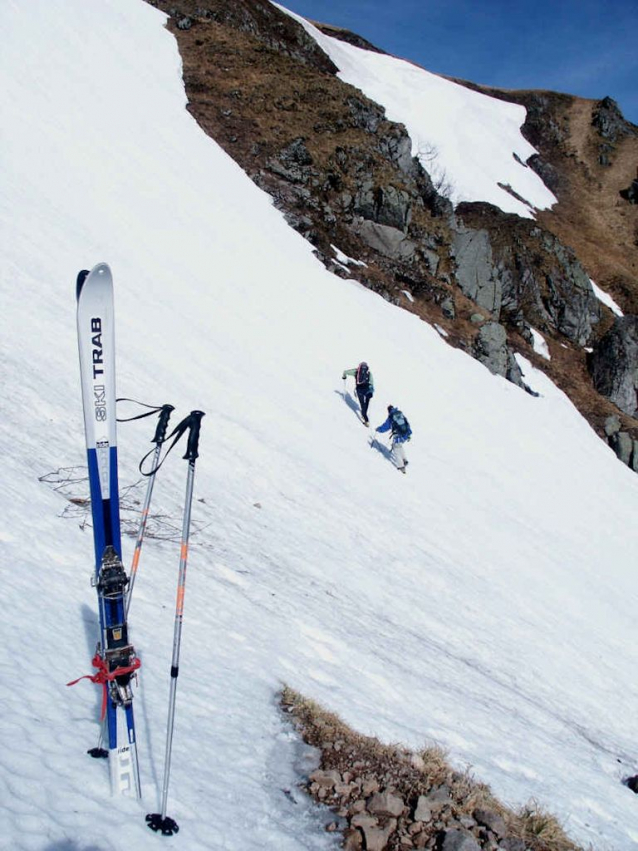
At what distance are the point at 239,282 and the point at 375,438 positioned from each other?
10511 millimetres

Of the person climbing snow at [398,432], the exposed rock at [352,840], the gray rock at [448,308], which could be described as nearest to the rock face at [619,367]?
the gray rock at [448,308]

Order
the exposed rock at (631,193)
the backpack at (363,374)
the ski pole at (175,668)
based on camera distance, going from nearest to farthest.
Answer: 1. the ski pole at (175,668)
2. the backpack at (363,374)
3. the exposed rock at (631,193)

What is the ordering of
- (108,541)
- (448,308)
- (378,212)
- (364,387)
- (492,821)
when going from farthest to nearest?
(378,212)
(448,308)
(364,387)
(492,821)
(108,541)

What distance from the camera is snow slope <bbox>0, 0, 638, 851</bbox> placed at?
455 centimetres

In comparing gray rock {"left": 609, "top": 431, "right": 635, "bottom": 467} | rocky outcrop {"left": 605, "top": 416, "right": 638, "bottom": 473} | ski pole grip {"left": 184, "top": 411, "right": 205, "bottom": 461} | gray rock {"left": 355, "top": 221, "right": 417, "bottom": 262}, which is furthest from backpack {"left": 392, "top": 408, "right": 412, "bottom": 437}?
gray rock {"left": 609, "top": 431, "right": 635, "bottom": 467}

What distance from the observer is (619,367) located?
4506cm

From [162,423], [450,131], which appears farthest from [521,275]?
[162,423]

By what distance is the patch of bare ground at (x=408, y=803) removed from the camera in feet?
13.6

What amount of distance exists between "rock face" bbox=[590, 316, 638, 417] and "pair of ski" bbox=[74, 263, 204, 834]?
1846 inches

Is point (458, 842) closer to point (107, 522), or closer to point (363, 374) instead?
point (107, 522)

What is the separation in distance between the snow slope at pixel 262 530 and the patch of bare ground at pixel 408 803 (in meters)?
0.29

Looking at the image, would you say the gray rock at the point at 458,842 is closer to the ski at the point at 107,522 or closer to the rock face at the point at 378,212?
the ski at the point at 107,522

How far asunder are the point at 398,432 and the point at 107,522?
45.9ft

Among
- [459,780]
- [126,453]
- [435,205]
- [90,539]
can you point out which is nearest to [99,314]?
[90,539]
